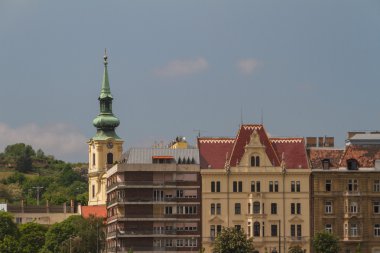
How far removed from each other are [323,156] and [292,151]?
435cm

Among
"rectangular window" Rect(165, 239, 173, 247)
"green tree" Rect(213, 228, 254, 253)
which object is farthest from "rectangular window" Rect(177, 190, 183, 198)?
"green tree" Rect(213, 228, 254, 253)

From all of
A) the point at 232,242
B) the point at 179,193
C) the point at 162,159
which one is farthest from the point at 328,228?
the point at 162,159

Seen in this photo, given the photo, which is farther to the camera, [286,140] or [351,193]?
→ [286,140]

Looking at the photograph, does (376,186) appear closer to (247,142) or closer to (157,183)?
(247,142)

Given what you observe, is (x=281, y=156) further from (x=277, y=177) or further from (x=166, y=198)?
(x=166, y=198)

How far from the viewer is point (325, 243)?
188 meters

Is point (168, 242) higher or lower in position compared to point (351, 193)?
lower

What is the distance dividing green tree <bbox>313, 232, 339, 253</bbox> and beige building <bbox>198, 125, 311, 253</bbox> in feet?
15.7

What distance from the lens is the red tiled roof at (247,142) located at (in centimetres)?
19562

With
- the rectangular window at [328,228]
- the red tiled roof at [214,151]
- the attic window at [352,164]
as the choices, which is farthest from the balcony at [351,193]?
the red tiled roof at [214,151]

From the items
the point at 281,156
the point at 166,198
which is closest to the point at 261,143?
the point at 281,156

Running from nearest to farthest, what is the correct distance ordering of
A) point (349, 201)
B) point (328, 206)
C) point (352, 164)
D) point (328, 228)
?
point (349, 201)
point (328, 228)
point (328, 206)
point (352, 164)

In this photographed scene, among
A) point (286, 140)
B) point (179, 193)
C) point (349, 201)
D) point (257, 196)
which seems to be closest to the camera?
point (179, 193)

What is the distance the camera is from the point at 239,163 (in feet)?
640
